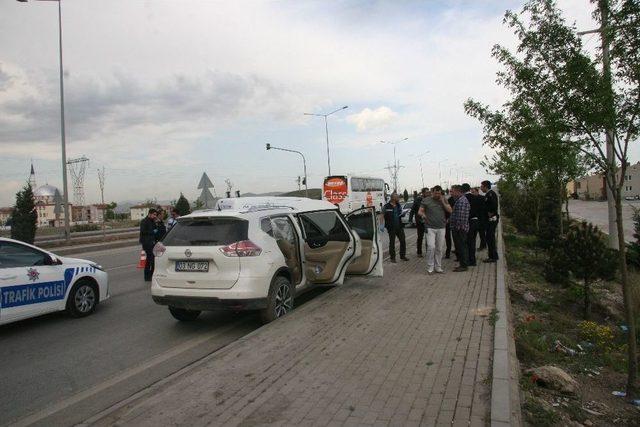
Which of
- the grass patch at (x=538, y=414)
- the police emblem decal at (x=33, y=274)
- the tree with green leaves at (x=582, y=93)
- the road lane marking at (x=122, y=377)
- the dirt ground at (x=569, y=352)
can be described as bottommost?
the dirt ground at (x=569, y=352)

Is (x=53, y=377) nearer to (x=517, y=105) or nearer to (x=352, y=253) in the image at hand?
(x=352, y=253)

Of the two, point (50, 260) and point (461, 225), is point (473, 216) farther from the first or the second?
point (50, 260)

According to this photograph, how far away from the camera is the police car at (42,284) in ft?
21.9

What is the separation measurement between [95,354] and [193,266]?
1568mm

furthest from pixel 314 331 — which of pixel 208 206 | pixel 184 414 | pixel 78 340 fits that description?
pixel 208 206

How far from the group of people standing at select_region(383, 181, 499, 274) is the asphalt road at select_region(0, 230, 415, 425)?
116 inches

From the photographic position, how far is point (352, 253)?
838 centimetres

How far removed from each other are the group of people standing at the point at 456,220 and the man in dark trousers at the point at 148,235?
5.74 metres

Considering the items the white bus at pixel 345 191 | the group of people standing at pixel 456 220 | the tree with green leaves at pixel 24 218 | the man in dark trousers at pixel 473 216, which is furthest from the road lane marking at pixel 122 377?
the white bus at pixel 345 191

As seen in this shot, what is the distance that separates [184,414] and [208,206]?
39.3ft

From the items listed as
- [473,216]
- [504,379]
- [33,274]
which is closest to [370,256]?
[473,216]

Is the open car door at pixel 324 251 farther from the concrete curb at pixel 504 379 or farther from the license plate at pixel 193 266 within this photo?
the concrete curb at pixel 504 379

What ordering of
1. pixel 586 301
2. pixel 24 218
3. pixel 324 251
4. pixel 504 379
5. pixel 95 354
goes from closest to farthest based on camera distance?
pixel 504 379 < pixel 95 354 < pixel 324 251 < pixel 586 301 < pixel 24 218

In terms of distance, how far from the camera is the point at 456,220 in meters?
10.2
